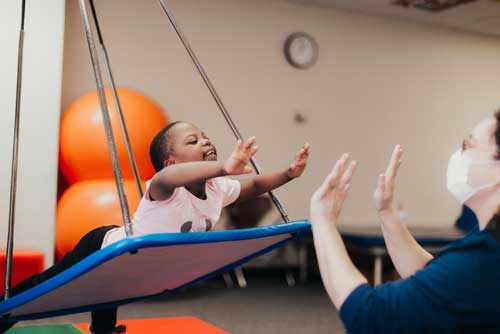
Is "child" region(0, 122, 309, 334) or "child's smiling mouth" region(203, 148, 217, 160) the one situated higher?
"child's smiling mouth" region(203, 148, 217, 160)

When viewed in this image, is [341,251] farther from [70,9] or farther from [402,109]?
[402,109]

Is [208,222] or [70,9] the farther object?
[70,9]

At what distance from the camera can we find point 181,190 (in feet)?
6.79

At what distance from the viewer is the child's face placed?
2.10 meters

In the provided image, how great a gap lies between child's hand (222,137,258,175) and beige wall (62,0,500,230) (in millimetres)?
3502

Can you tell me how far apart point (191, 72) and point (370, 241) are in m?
2.13

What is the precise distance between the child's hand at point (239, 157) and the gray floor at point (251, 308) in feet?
6.81

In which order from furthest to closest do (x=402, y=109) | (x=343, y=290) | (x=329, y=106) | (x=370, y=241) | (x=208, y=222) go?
(x=402, y=109), (x=329, y=106), (x=370, y=241), (x=208, y=222), (x=343, y=290)

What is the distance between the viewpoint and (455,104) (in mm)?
6816

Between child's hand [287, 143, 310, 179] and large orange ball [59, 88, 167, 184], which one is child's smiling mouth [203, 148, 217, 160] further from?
large orange ball [59, 88, 167, 184]

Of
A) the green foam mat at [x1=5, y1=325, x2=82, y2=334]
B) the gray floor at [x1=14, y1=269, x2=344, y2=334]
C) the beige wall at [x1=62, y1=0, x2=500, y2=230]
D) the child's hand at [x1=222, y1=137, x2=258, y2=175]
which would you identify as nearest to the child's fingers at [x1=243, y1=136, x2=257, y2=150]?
the child's hand at [x1=222, y1=137, x2=258, y2=175]

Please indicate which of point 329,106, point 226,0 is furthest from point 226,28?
point 329,106

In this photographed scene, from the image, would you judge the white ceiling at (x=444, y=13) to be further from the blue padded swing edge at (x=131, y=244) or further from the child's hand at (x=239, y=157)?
the child's hand at (x=239, y=157)

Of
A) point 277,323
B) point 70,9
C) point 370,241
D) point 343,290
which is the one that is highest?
point 70,9
